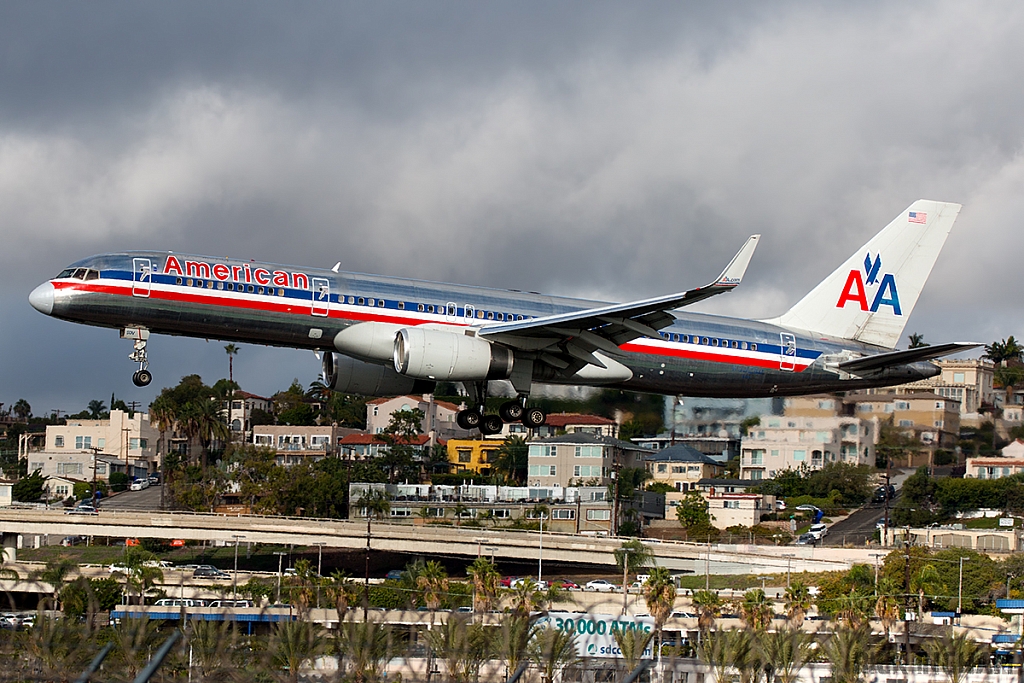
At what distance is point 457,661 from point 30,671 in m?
6.06

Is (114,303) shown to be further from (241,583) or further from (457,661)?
(457,661)

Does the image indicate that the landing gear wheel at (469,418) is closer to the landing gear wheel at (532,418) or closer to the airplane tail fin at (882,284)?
the landing gear wheel at (532,418)

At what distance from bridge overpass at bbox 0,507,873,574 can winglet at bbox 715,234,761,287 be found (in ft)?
121

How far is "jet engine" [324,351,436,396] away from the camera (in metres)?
40.7

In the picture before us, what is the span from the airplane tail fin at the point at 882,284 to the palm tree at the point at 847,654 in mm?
24215

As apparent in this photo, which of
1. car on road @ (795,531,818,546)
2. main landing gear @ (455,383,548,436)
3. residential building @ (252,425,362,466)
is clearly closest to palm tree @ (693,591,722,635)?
main landing gear @ (455,383,548,436)

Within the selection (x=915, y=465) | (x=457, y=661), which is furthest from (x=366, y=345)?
(x=915, y=465)

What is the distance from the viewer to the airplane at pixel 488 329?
3566cm

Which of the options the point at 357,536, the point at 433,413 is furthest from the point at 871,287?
the point at 433,413

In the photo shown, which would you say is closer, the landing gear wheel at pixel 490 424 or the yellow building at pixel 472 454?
the landing gear wheel at pixel 490 424

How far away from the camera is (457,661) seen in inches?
737

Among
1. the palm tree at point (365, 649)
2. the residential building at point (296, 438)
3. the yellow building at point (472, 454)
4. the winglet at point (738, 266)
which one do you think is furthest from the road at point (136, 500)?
the palm tree at point (365, 649)

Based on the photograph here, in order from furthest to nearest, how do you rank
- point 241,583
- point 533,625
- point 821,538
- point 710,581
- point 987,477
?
point 987,477, point 821,538, point 710,581, point 241,583, point 533,625

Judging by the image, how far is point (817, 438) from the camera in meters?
51.8
